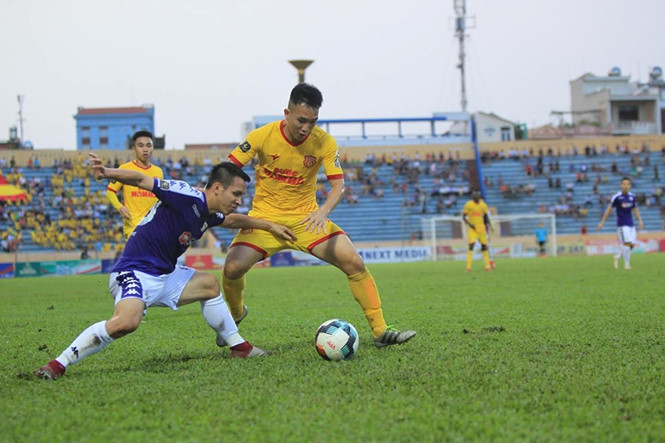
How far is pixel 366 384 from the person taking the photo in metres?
4.81

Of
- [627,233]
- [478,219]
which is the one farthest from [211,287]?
[478,219]

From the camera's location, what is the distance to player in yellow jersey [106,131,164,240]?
10402 mm

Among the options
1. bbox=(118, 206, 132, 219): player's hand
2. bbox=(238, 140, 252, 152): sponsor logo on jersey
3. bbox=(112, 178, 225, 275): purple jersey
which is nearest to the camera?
bbox=(112, 178, 225, 275): purple jersey

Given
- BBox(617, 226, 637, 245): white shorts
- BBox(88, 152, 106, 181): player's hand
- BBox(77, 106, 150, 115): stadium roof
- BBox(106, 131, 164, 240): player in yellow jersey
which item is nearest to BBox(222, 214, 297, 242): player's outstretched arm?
BBox(88, 152, 106, 181): player's hand

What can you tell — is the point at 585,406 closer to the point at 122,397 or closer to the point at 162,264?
the point at 122,397

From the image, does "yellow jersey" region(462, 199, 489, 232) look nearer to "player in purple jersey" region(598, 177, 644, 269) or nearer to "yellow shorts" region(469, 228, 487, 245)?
"yellow shorts" region(469, 228, 487, 245)

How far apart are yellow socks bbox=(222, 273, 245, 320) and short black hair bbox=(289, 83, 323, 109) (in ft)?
5.68

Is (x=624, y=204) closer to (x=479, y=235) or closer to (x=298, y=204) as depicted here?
(x=479, y=235)

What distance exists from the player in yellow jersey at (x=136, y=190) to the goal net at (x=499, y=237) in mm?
27995

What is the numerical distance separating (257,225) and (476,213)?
16925 mm

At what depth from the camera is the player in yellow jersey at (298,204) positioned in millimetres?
6715

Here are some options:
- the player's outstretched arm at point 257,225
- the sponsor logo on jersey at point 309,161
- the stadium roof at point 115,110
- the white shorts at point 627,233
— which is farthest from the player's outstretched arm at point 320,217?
the stadium roof at point 115,110

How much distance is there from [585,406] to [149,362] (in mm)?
3430

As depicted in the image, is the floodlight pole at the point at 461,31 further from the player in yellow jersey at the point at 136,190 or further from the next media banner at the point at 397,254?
the player in yellow jersey at the point at 136,190
